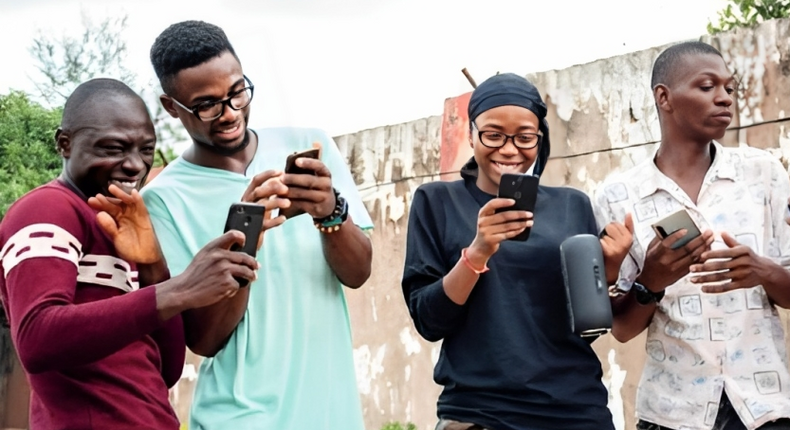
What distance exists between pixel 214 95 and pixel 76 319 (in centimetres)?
71

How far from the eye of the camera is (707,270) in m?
3.15

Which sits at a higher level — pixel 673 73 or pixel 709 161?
pixel 673 73

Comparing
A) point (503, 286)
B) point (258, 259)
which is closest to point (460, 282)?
point (503, 286)


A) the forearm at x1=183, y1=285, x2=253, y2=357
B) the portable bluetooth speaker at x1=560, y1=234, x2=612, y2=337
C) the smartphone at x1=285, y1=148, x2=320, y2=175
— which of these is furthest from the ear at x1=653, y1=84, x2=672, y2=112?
the forearm at x1=183, y1=285, x2=253, y2=357

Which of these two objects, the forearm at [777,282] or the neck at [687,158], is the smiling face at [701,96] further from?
the forearm at [777,282]

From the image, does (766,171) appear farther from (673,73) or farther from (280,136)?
(280,136)

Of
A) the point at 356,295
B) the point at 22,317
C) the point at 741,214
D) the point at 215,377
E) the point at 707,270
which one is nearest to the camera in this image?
the point at 22,317

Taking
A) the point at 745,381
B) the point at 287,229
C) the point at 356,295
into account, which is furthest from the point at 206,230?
the point at 356,295

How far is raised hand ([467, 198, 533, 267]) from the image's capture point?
9.43ft

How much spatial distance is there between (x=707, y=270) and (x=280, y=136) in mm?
1273

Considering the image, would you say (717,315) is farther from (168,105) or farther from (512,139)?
(168,105)

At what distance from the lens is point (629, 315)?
3395 mm

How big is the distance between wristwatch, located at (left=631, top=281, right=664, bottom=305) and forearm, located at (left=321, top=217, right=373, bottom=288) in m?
0.86

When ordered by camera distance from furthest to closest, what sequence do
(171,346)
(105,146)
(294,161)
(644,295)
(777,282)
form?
(644,295) → (777,282) → (171,346) → (105,146) → (294,161)
